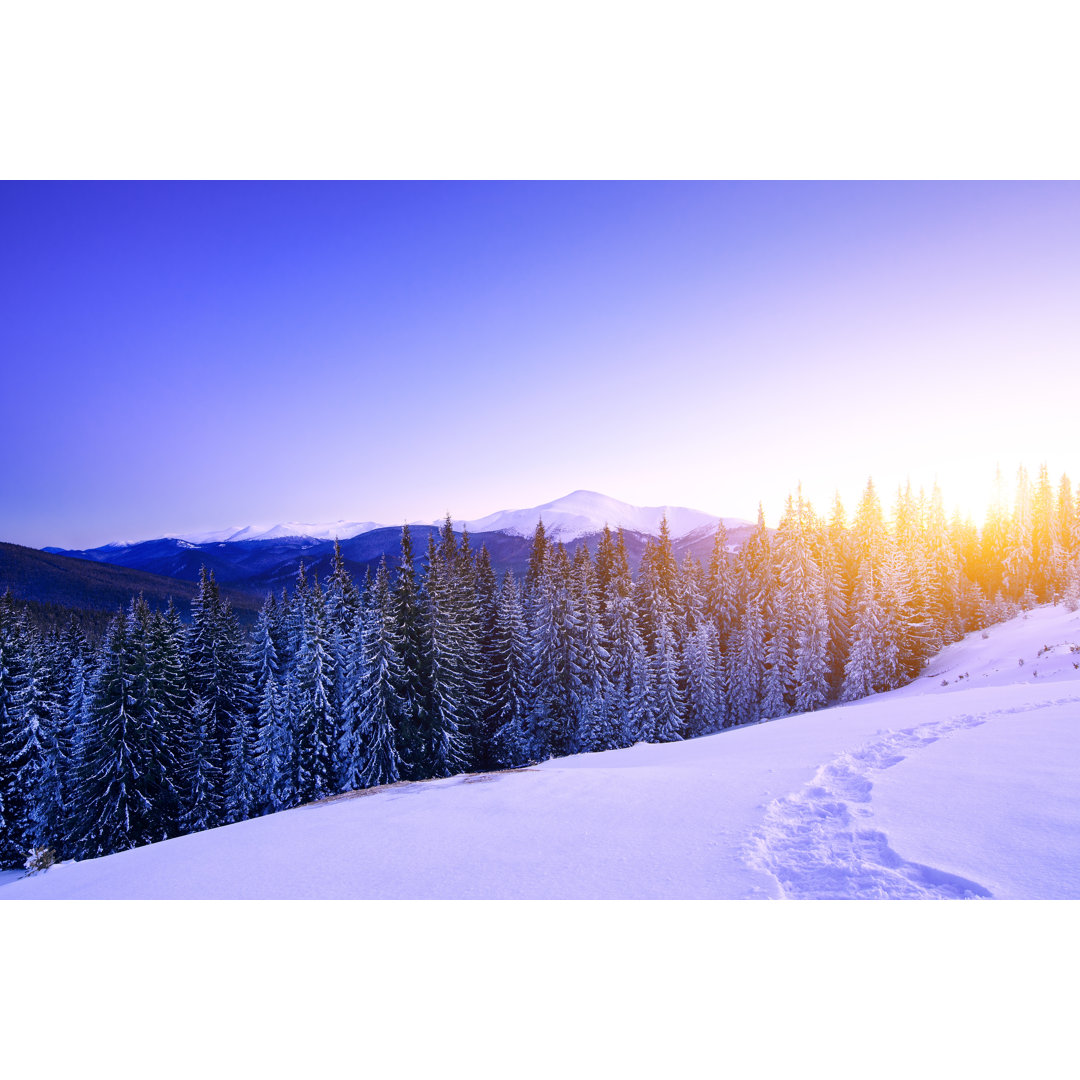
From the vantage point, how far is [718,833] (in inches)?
217

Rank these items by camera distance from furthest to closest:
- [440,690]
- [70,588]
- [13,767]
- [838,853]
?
[70,588], [13,767], [440,690], [838,853]

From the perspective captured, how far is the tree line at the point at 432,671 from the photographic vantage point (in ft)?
96.4

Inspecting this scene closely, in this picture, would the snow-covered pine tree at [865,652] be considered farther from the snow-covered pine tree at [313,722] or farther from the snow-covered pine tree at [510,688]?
the snow-covered pine tree at [313,722]

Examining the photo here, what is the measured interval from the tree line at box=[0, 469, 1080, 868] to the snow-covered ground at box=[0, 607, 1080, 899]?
21.9 metres

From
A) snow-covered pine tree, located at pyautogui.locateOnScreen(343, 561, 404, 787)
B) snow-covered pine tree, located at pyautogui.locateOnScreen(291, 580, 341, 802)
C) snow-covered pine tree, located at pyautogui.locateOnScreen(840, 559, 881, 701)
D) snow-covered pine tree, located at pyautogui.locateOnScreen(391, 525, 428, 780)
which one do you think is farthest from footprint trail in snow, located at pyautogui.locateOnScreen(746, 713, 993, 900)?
snow-covered pine tree, located at pyautogui.locateOnScreen(840, 559, 881, 701)

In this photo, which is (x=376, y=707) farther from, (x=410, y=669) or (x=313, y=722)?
(x=313, y=722)

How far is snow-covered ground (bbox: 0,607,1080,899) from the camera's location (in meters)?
4.57

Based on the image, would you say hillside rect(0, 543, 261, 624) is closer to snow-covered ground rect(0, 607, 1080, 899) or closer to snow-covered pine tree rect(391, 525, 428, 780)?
snow-covered pine tree rect(391, 525, 428, 780)

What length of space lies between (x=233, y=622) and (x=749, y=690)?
128 ft

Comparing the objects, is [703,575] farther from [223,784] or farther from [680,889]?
[680,889]

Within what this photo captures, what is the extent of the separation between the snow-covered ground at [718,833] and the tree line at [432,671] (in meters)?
21.9

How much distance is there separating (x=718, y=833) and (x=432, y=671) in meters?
26.9

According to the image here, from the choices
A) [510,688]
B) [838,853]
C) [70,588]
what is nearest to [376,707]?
[510,688]

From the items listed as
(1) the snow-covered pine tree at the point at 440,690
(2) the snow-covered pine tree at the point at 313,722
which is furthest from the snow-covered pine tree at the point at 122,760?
(1) the snow-covered pine tree at the point at 440,690
